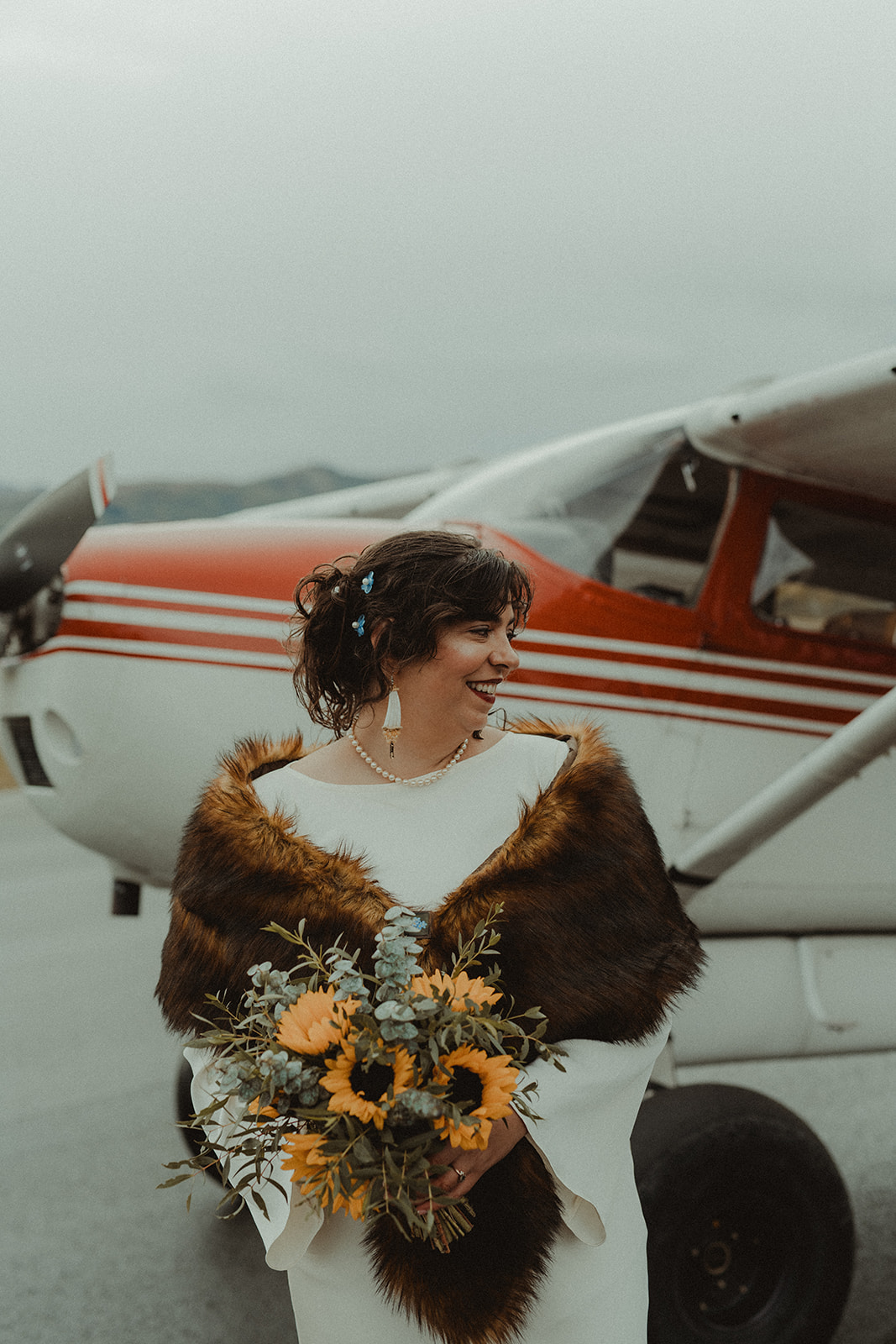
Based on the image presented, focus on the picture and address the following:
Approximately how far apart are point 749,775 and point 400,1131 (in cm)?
194

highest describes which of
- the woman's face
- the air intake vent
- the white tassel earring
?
the woman's face

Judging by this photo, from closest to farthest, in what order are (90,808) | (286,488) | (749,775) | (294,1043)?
(294,1043) → (90,808) → (749,775) → (286,488)

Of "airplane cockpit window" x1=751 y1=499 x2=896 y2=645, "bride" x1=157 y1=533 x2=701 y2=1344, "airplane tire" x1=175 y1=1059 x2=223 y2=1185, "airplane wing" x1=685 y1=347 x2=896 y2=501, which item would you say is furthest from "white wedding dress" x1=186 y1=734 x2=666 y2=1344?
"airplane tire" x1=175 y1=1059 x2=223 y2=1185

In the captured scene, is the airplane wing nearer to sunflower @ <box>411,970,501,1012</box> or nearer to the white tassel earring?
the white tassel earring

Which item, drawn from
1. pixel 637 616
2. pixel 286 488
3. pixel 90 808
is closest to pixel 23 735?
pixel 90 808

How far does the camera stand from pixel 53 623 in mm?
2711

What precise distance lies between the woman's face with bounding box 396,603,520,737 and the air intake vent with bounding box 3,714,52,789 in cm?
157

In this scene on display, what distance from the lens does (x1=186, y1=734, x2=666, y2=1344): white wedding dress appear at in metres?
1.36

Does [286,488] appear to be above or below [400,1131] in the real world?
below

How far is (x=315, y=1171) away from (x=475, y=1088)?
18cm

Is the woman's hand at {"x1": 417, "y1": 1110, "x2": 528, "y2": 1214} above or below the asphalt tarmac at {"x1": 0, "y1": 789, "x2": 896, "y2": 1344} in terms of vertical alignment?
above

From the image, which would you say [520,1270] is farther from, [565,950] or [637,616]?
[637,616]

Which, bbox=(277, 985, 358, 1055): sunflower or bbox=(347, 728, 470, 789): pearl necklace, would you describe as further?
bbox=(347, 728, 470, 789): pearl necklace

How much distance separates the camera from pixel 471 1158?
126 centimetres
